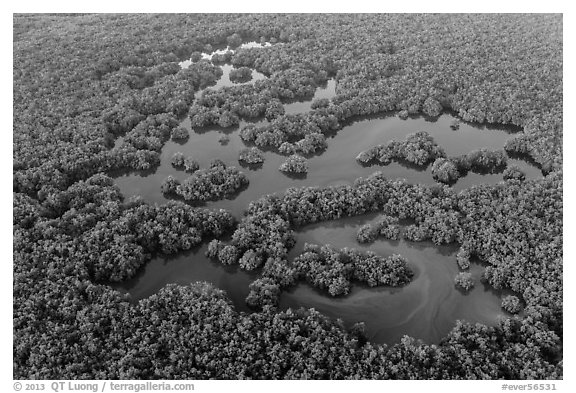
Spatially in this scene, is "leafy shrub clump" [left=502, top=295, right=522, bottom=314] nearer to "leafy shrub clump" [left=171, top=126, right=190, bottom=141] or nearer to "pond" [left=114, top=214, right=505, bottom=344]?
"pond" [left=114, top=214, right=505, bottom=344]

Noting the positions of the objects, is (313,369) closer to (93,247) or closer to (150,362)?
(150,362)

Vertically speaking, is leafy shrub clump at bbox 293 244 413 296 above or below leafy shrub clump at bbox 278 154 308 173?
below

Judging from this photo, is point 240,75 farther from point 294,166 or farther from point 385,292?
point 385,292

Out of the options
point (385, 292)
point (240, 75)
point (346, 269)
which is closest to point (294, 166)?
point (346, 269)

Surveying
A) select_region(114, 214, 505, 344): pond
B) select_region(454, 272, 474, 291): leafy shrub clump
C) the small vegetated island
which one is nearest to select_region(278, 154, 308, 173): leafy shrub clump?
the small vegetated island

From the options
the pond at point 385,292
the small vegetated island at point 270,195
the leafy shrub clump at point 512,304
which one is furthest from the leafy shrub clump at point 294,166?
the leafy shrub clump at point 512,304

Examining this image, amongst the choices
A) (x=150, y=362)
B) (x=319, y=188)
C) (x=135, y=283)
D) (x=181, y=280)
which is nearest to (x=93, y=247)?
(x=135, y=283)

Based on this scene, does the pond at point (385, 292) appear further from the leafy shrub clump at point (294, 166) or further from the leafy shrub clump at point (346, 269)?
the leafy shrub clump at point (294, 166)
